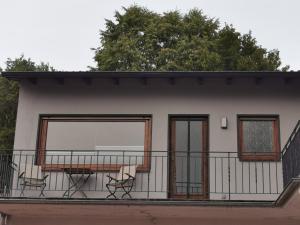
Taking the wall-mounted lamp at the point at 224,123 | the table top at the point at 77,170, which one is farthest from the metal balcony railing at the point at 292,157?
the table top at the point at 77,170

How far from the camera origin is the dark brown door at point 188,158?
1235cm

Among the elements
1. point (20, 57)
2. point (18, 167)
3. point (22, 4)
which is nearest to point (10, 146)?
point (20, 57)

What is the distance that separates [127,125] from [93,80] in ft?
4.26

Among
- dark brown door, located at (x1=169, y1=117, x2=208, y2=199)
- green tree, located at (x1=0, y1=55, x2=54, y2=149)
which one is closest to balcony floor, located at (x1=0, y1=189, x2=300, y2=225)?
dark brown door, located at (x1=169, y1=117, x2=208, y2=199)

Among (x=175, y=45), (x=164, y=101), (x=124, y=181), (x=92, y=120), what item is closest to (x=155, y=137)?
(x=164, y=101)

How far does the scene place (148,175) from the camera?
40.4 ft

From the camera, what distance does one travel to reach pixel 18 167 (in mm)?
12383

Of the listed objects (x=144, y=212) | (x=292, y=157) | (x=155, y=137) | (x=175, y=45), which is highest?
(x=175, y=45)

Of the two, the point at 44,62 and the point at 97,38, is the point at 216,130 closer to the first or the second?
the point at 97,38

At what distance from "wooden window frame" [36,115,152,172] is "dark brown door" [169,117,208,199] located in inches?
20.8

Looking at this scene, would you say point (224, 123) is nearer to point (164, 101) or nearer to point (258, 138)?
point (258, 138)

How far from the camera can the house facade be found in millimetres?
12109

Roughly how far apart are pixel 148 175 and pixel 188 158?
96 centimetres

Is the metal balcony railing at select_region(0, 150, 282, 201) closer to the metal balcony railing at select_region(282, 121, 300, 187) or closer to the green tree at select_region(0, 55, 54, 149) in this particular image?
the metal balcony railing at select_region(282, 121, 300, 187)
